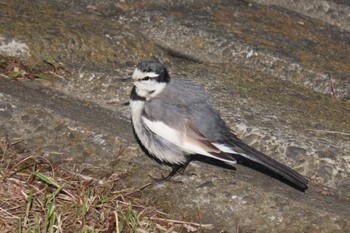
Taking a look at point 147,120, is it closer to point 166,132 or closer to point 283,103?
Answer: point 166,132

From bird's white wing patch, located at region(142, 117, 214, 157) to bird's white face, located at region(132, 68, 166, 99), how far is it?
0.26 meters

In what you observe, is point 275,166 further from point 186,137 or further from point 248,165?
point 186,137

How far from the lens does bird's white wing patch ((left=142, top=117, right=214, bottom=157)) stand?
4766 mm

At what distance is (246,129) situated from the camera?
535cm

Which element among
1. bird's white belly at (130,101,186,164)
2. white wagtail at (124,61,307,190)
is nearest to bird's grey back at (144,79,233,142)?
white wagtail at (124,61,307,190)

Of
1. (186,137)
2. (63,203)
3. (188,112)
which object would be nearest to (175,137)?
(186,137)

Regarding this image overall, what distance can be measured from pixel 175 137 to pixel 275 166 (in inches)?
26.1

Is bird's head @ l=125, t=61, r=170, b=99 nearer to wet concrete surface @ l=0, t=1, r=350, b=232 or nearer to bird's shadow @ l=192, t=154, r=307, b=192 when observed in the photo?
wet concrete surface @ l=0, t=1, r=350, b=232

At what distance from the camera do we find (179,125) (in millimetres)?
4832

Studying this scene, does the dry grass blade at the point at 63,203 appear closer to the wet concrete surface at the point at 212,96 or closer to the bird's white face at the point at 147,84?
the wet concrete surface at the point at 212,96

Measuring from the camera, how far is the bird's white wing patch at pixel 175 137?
15.6 ft

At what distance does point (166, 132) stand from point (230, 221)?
72 cm

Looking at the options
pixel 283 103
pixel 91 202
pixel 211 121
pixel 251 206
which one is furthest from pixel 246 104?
pixel 91 202

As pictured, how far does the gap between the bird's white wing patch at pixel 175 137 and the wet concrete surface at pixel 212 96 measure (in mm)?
230
